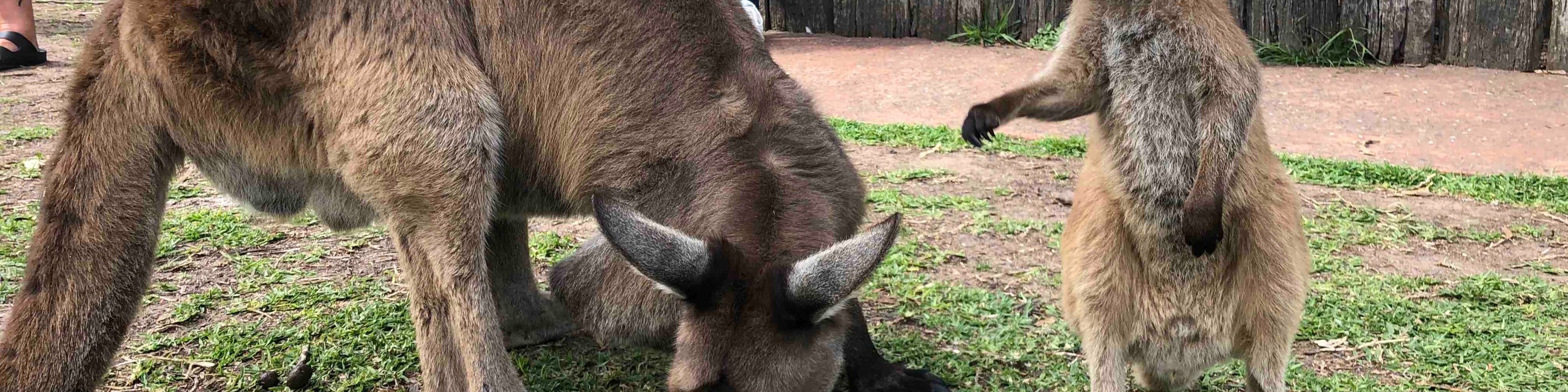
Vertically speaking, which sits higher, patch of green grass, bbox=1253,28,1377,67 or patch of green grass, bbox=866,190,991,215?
patch of green grass, bbox=1253,28,1377,67

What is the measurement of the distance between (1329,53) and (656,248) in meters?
6.51

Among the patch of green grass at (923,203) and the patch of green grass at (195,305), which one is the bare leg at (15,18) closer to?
the patch of green grass at (195,305)

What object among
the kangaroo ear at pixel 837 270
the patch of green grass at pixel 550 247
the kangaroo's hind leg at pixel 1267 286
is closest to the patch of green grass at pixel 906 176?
the patch of green grass at pixel 550 247

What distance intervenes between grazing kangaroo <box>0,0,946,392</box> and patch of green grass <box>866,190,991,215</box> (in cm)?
169

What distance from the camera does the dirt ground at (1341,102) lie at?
5543 millimetres

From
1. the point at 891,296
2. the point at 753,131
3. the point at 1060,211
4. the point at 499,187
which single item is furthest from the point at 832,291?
the point at 1060,211

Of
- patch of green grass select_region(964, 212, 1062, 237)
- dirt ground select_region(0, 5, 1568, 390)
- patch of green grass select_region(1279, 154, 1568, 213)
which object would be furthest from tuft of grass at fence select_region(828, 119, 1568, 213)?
patch of green grass select_region(964, 212, 1062, 237)

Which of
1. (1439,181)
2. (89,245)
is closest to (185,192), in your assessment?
(89,245)

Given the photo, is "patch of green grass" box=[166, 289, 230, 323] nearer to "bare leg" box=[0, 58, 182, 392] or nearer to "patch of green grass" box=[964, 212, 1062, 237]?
"bare leg" box=[0, 58, 182, 392]

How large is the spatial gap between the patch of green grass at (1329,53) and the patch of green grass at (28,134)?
6.83 m

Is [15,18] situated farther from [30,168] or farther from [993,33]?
[993,33]

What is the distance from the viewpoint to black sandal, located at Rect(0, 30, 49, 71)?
24.3 feet

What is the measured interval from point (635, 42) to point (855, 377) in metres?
1.10

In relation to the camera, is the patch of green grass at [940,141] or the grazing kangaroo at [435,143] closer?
the grazing kangaroo at [435,143]
